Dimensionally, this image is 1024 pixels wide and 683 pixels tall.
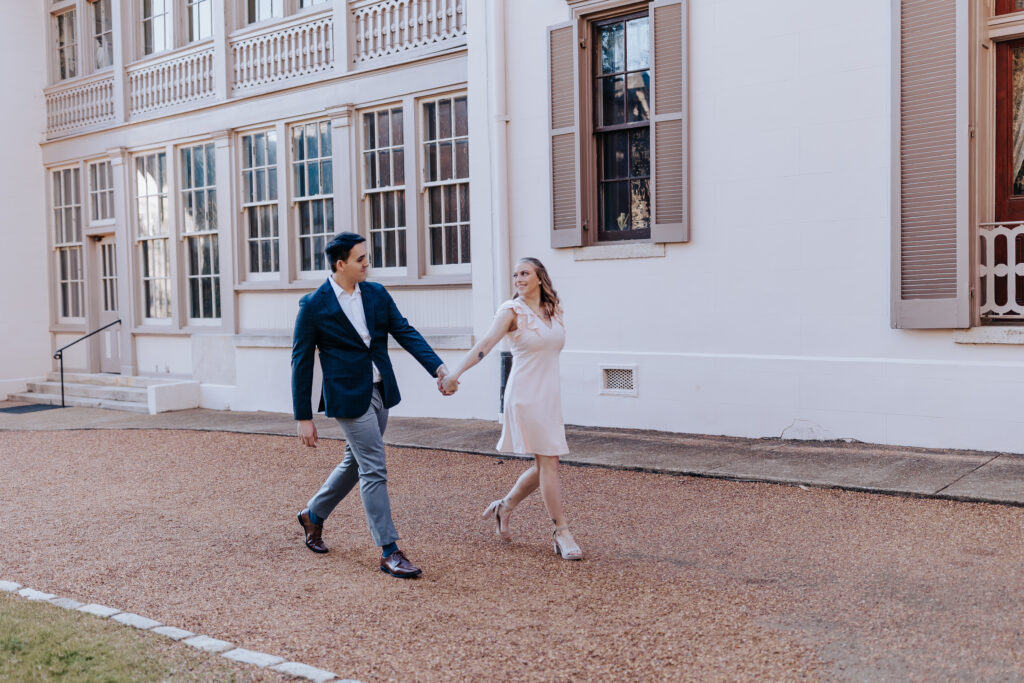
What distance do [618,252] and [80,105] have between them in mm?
11875

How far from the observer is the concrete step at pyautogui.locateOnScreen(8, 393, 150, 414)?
15.9 m

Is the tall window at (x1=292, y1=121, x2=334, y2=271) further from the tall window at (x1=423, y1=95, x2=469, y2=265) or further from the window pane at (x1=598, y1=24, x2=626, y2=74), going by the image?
the window pane at (x1=598, y1=24, x2=626, y2=74)

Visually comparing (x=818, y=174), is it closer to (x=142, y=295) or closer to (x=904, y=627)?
(x=904, y=627)

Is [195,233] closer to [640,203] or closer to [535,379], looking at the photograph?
[640,203]

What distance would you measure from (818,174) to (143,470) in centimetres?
686

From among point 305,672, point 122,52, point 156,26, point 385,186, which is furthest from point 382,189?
point 305,672

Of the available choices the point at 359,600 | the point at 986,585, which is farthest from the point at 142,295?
the point at 986,585

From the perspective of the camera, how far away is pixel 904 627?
462cm

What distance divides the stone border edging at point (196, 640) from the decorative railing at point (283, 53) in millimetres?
10091

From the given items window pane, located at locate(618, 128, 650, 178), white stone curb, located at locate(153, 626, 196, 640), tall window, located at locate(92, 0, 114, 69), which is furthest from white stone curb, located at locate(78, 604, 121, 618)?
tall window, located at locate(92, 0, 114, 69)

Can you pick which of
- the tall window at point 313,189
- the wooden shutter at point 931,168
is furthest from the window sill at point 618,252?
the tall window at point 313,189

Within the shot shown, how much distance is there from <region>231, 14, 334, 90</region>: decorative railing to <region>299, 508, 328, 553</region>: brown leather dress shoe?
30.1 feet

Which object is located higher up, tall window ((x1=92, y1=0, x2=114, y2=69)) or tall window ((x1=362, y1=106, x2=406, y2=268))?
tall window ((x1=92, y1=0, x2=114, y2=69))

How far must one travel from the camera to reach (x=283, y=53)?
48.7 ft
